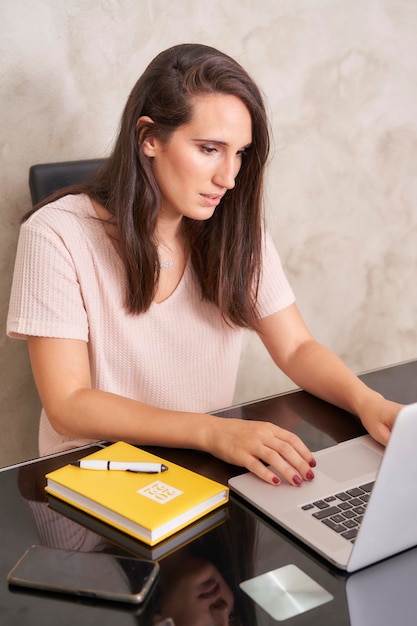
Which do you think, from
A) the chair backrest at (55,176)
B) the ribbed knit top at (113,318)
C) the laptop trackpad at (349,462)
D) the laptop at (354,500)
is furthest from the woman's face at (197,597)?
the chair backrest at (55,176)

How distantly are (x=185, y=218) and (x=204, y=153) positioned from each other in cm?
24

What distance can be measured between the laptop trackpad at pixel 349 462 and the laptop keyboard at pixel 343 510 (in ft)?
0.15

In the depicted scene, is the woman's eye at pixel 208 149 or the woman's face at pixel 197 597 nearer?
the woman's face at pixel 197 597

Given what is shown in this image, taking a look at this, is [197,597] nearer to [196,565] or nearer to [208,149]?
[196,565]

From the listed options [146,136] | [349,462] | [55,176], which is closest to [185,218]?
[146,136]

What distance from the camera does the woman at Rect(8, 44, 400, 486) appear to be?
1421 mm

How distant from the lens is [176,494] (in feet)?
3.57

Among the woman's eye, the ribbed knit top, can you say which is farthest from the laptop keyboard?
the woman's eye

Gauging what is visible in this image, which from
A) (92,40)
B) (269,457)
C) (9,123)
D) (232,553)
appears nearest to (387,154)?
(92,40)

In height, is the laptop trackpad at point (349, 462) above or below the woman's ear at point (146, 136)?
below

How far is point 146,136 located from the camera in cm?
156

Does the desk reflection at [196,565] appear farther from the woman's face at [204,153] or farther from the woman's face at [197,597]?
the woman's face at [204,153]

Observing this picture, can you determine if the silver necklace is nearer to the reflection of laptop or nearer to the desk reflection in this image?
the desk reflection

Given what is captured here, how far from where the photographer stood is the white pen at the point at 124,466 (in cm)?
115
